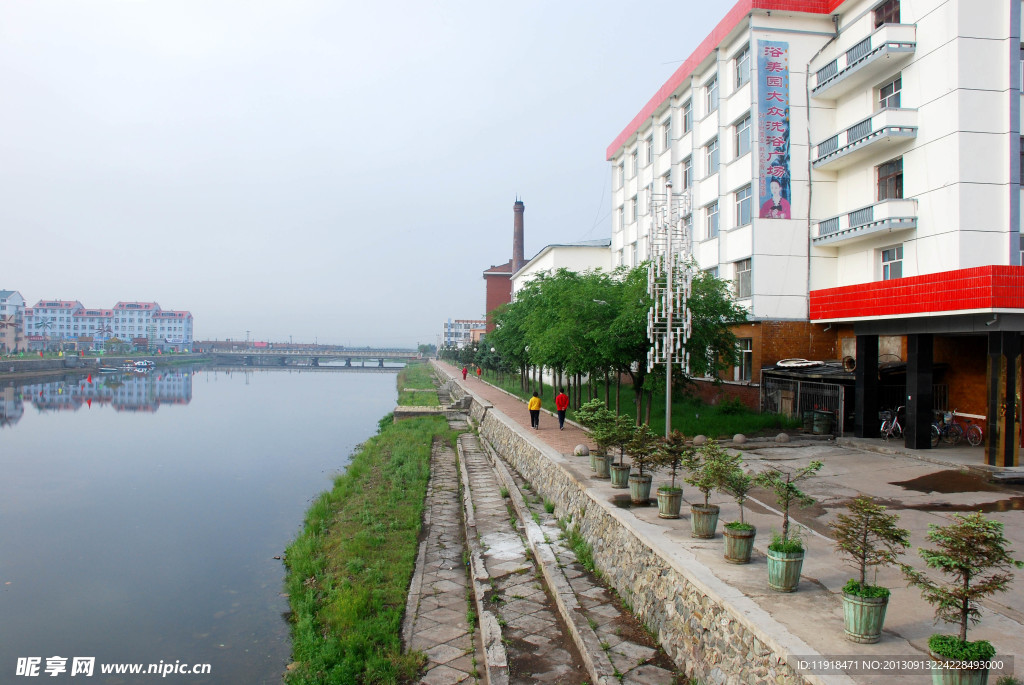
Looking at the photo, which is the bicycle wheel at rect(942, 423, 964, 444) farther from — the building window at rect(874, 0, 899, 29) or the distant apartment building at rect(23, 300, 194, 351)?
the distant apartment building at rect(23, 300, 194, 351)

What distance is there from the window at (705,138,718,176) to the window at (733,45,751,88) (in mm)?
2247

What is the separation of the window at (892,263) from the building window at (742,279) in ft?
12.8

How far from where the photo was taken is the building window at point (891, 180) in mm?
17770

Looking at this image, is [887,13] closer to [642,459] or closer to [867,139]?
[867,139]

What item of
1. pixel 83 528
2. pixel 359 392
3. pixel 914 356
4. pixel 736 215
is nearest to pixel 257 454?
pixel 83 528

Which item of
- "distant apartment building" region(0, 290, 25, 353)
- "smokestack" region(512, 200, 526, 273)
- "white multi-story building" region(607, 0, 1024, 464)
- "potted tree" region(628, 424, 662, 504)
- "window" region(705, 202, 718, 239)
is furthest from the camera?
"distant apartment building" region(0, 290, 25, 353)

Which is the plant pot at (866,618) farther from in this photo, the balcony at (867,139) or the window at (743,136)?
the window at (743,136)

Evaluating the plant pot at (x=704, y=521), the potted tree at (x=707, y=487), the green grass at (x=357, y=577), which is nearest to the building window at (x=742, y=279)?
the green grass at (x=357, y=577)

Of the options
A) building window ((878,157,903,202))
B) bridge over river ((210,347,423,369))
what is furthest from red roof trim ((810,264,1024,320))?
bridge over river ((210,347,423,369))

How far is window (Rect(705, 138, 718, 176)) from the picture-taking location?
23719 millimetres

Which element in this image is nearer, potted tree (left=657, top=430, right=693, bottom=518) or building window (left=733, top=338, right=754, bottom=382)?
potted tree (left=657, top=430, right=693, bottom=518)

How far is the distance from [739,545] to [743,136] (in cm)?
1828

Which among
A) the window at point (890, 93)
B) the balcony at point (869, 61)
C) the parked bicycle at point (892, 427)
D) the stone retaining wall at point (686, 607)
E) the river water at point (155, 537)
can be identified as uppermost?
the balcony at point (869, 61)

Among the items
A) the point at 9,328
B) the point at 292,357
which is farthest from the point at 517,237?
the point at 9,328
